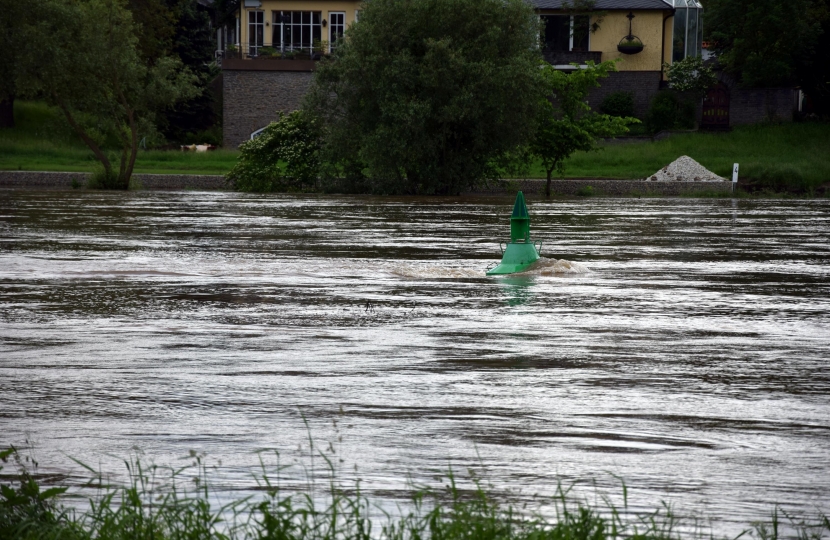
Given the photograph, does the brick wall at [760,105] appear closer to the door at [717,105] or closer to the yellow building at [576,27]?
the door at [717,105]

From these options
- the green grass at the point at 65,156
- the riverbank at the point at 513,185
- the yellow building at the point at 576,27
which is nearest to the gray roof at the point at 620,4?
the yellow building at the point at 576,27

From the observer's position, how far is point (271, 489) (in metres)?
4.52

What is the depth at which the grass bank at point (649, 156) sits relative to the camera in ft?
163

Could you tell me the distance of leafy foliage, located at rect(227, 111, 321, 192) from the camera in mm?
43531

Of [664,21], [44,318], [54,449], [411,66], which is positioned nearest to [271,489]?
[54,449]

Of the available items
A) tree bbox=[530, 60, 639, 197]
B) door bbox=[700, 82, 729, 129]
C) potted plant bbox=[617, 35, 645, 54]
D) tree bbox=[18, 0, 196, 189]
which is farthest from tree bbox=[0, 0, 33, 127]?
door bbox=[700, 82, 729, 129]

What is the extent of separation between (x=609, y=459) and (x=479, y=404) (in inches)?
48.7

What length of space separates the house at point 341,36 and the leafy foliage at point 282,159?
2070cm

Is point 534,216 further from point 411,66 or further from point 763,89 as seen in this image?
point 763,89

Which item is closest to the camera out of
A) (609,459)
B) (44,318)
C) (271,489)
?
(271,489)

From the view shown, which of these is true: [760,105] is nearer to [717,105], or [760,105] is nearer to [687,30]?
[717,105]

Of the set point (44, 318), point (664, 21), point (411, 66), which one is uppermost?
point (664, 21)

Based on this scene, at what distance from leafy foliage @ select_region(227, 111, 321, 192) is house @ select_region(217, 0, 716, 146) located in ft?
67.9

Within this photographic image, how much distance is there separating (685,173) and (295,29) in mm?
27975
